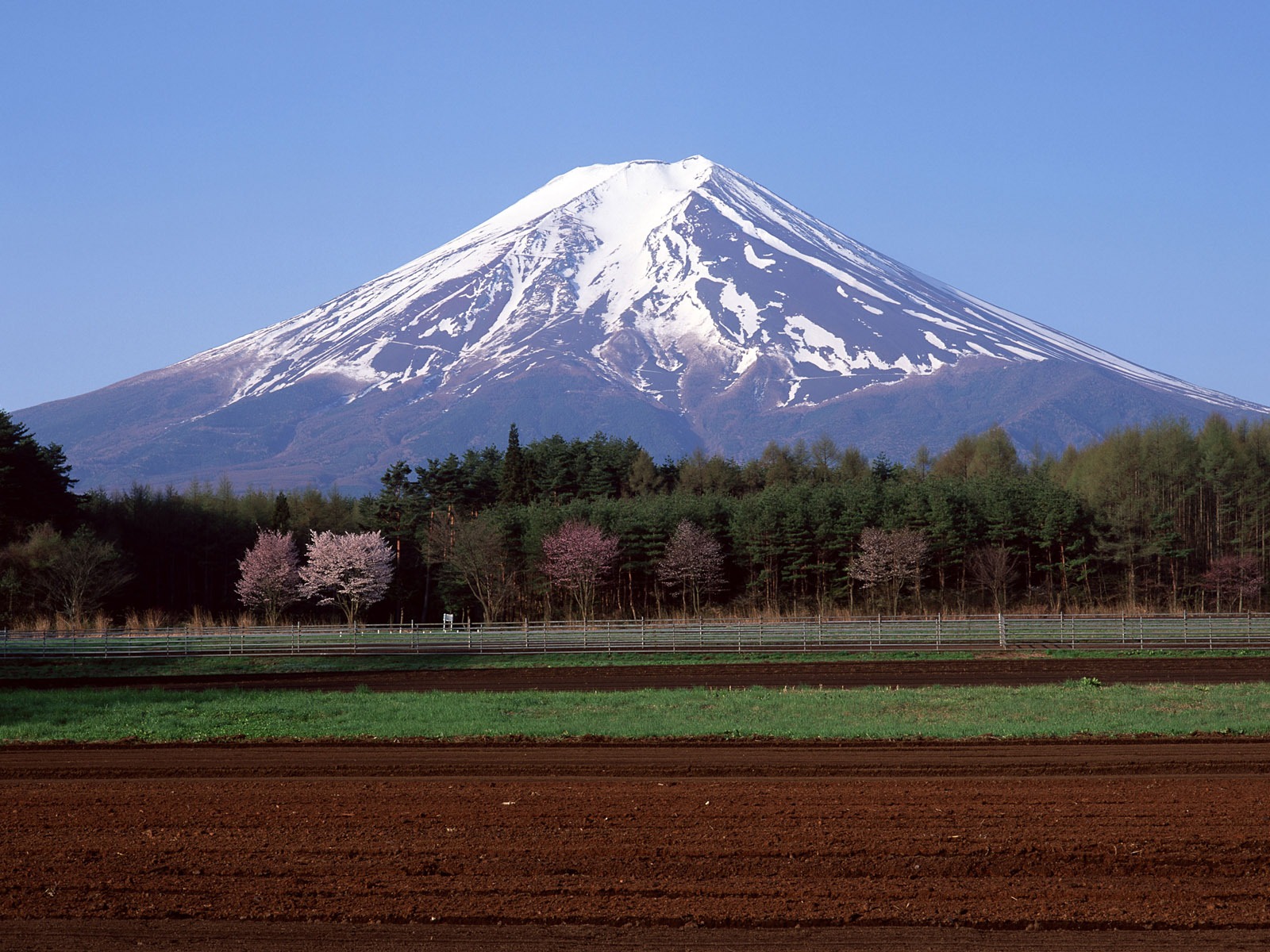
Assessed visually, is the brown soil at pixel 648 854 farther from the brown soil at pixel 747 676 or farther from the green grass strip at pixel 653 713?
the brown soil at pixel 747 676

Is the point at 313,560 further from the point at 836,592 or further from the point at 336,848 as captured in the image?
the point at 336,848

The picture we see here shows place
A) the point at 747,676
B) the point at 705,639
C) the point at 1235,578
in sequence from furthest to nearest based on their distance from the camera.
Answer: the point at 1235,578
the point at 705,639
the point at 747,676

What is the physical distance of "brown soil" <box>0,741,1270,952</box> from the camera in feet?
27.3

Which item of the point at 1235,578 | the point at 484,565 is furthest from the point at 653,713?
the point at 1235,578

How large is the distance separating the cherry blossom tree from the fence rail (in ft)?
68.6

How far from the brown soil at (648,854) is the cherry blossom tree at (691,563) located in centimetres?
4929

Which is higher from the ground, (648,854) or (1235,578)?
(1235,578)

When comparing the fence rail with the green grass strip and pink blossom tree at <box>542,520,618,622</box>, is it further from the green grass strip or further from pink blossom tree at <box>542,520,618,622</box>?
pink blossom tree at <box>542,520,618,622</box>

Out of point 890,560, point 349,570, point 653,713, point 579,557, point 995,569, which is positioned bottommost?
point 653,713

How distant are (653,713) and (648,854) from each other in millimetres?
10182

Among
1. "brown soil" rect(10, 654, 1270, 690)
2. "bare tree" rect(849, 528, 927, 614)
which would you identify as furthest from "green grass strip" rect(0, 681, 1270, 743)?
"bare tree" rect(849, 528, 927, 614)

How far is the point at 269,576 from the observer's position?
2482 inches

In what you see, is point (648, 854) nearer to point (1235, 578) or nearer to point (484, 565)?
point (484, 565)

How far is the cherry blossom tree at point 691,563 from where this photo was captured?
64312 millimetres
